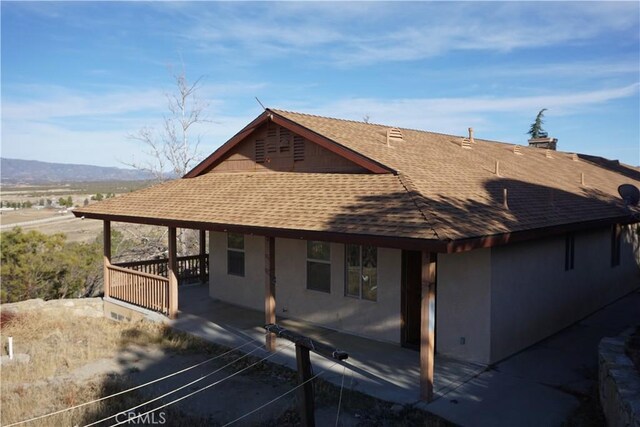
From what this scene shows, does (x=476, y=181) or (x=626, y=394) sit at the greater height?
(x=476, y=181)

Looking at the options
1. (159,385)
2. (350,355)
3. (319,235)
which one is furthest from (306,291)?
(159,385)

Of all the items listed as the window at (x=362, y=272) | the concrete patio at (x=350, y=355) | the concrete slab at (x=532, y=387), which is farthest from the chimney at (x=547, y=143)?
the concrete patio at (x=350, y=355)

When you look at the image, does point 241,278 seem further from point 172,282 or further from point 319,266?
point 319,266

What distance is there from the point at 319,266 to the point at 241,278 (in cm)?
285

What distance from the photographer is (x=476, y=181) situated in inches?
427

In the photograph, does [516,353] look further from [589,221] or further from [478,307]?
[589,221]

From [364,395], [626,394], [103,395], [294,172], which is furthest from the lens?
[294,172]

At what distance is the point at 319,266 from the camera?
1125 cm

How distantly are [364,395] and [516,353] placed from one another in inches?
127

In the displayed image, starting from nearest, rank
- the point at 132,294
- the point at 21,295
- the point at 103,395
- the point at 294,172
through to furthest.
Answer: the point at 103,395
the point at 294,172
the point at 132,294
the point at 21,295

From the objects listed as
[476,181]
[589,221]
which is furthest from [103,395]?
[589,221]

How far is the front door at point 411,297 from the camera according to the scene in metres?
9.66

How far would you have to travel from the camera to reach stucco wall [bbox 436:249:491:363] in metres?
8.51

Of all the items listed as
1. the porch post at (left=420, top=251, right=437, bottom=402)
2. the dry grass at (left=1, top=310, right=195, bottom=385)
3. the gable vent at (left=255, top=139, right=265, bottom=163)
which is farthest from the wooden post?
the gable vent at (left=255, top=139, right=265, bottom=163)
